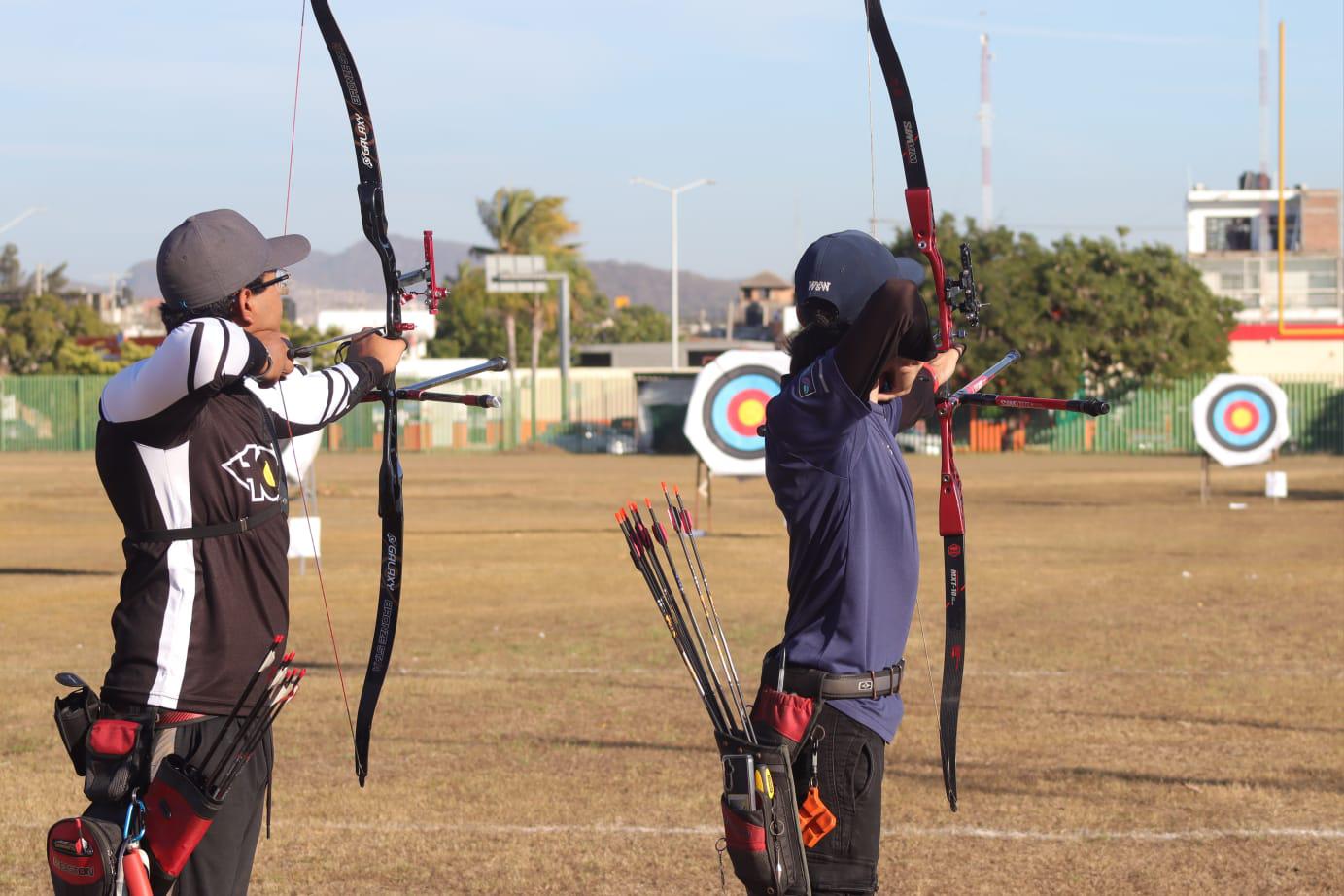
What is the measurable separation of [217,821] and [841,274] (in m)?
1.69

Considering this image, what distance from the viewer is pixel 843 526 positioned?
3.46 meters

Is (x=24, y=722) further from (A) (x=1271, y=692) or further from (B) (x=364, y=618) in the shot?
(A) (x=1271, y=692)

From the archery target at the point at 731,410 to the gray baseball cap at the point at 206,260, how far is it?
1525 cm

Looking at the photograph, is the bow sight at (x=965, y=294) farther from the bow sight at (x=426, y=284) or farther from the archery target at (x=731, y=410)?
the archery target at (x=731, y=410)

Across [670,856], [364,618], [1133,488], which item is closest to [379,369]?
[670,856]

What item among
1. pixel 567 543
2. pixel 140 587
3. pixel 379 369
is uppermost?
pixel 379 369

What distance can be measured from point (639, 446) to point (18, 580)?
1312 inches

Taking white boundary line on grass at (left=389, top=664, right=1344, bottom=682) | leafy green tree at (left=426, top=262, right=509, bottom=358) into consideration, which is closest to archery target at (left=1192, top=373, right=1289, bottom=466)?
white boundary line on grass at (left=389, top=664, right=1344, bottom=682)

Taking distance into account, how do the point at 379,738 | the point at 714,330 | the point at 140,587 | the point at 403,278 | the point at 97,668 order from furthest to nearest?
the point at 714,330 → the point at 97,668 → the point at 379,738 → the point at 403,278 → the point at 140,587

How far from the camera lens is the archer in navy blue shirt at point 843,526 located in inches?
135

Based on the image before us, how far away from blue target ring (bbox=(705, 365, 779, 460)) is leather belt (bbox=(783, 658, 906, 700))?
1575 centimetres

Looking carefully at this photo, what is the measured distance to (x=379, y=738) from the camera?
24.6 feet

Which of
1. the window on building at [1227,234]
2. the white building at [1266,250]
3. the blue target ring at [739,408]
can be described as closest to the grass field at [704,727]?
the blue target ring at [739,408]

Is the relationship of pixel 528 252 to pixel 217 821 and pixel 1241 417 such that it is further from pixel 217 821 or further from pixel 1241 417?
pixel 217 821
